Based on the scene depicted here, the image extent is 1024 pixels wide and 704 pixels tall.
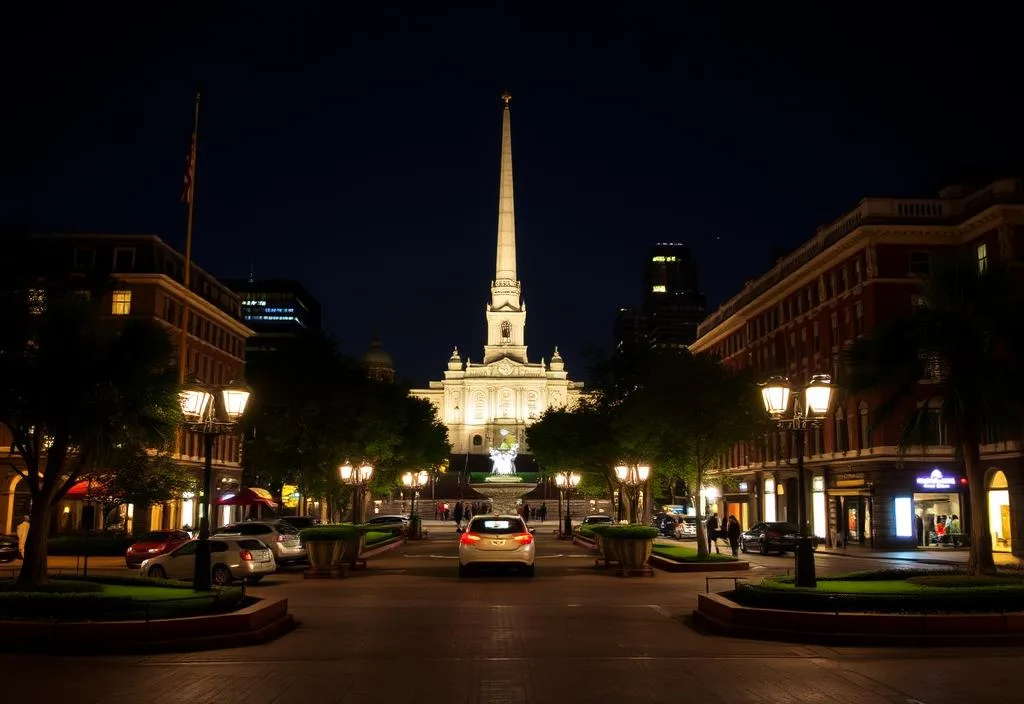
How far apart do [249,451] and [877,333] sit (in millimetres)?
38814

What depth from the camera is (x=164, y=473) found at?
46.2 m

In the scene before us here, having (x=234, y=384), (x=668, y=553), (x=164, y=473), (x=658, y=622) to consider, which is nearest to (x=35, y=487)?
(x=234, y=384)

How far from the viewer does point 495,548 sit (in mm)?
29562

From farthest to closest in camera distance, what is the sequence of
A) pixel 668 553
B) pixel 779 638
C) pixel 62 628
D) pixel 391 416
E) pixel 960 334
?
pixel 391 416 → pixel 668 553 → pixel 960 334 → pixel 779 638 → pixel 62 628

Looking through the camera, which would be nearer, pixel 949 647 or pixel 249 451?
pixel 949 647

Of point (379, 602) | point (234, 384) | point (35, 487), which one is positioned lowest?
point (379, 602)

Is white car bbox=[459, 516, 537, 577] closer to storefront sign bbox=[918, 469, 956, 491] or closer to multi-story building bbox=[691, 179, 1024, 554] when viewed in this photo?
multi-story building bbox=[691, 179, 1024, 554]

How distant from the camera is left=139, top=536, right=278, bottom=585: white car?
27.5m

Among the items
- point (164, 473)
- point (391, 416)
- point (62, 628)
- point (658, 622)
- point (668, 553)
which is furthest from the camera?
point (391, 416)

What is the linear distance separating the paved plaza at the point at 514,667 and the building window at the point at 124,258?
46.0 metres

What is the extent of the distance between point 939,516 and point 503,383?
135997mm

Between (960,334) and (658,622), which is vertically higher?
(960,334)

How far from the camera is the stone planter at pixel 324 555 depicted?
30.3 metres

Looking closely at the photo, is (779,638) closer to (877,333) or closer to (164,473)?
(877,333)
